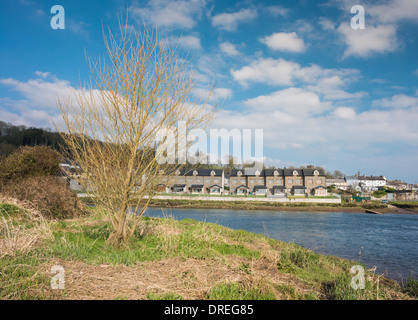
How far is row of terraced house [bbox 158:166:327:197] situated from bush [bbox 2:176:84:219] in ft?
181

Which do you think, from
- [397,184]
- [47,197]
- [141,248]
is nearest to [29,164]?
[47,197]

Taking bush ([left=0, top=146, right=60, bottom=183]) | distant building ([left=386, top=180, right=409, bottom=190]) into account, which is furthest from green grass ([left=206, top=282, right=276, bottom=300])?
distant building ([left=386, top=180, right=409, bottom=190])

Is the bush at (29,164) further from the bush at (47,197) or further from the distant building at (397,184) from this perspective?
the distant building at (397,184)

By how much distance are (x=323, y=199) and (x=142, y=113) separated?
53.9 meters

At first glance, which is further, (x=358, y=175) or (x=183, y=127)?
(x=358, y=175)

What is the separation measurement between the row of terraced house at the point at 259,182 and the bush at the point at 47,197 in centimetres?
5527

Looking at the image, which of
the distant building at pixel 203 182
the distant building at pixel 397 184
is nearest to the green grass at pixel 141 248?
the distant building at pixel 203 182

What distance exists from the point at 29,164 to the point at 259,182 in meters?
61.1
